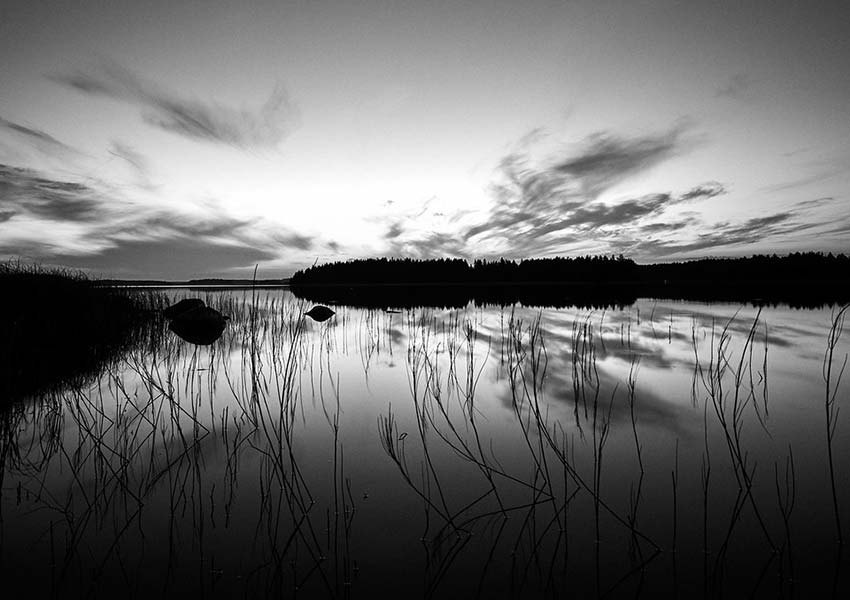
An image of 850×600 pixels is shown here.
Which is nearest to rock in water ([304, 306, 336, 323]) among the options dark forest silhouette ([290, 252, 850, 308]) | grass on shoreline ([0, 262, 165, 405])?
grass on shoreline ([0, 262, 165, 405])

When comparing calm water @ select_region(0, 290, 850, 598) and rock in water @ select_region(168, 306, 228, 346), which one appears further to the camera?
rock in water @ select_region(168, 306, 228, 346)

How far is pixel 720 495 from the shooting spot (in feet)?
12.5

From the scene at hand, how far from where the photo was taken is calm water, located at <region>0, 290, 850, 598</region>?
280 cm

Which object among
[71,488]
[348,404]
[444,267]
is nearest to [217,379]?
[348,404]

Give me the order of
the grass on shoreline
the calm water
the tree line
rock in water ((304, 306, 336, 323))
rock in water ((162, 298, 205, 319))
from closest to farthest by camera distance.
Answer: the calm water → the grass on shoreline → rock in water ((162, 298, 205, 319)) → rock in water ((304, 306, 336, 323)) → the tree line

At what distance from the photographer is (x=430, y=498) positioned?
3.82 meters

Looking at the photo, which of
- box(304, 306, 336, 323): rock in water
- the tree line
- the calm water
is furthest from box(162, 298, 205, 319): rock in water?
the tree line

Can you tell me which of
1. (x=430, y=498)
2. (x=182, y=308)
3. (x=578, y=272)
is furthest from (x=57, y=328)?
(x=578, y=272)

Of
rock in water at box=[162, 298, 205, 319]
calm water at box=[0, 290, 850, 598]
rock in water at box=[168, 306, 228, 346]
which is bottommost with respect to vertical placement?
calm water at box=[0, 290, 850, 598]

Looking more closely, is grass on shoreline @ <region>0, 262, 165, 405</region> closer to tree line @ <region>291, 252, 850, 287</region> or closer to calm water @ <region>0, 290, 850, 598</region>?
calm water @ <region>0, 290, 850, 598</region>

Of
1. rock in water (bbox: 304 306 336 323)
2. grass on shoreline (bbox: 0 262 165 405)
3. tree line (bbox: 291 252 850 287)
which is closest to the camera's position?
grass on shoreline (bbox: 0 262 165 405)

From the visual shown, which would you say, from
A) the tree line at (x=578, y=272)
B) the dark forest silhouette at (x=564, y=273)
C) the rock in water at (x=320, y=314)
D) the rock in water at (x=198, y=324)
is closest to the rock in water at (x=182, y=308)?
the rock in water at (x=198, y=324)

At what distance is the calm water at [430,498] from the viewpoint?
110 inches

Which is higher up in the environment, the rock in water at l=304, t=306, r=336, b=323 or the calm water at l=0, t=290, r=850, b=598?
the rock in water at l=304, t=306, r=336, b=323
